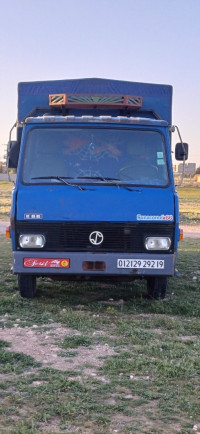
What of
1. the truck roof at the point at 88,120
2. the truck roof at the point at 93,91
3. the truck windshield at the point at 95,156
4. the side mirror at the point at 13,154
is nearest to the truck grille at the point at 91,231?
the truck windshield at the point at 95,156

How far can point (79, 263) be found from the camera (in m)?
7.80

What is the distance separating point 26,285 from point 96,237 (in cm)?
136

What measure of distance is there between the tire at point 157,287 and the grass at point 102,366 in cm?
15

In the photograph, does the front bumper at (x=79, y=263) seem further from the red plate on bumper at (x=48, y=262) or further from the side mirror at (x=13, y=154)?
the side mirror at (x=13, y=154)

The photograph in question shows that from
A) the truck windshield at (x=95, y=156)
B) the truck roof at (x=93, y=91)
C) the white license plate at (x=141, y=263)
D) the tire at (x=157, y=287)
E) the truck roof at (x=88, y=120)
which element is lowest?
the tire at (x=157, y=287)

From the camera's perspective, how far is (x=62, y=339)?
6461 millimetres

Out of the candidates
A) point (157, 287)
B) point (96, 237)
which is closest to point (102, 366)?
point (96, 237)

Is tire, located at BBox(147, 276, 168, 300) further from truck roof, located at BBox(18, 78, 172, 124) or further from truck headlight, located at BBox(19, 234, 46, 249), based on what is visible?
truck roof, located at BBox(18, 78, 172, 124)

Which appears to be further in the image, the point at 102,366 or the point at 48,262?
the point at 48,262

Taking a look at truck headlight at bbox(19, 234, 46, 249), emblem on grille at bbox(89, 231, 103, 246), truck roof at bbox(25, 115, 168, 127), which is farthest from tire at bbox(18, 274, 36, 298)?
truck roof at bbox(25, 115, 168, 127)

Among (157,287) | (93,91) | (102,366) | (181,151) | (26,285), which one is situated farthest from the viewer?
(93,91)

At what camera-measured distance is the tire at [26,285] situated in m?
8.36

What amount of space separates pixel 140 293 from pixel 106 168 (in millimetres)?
2314

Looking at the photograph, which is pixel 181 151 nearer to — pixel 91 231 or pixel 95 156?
pixel 95 156
